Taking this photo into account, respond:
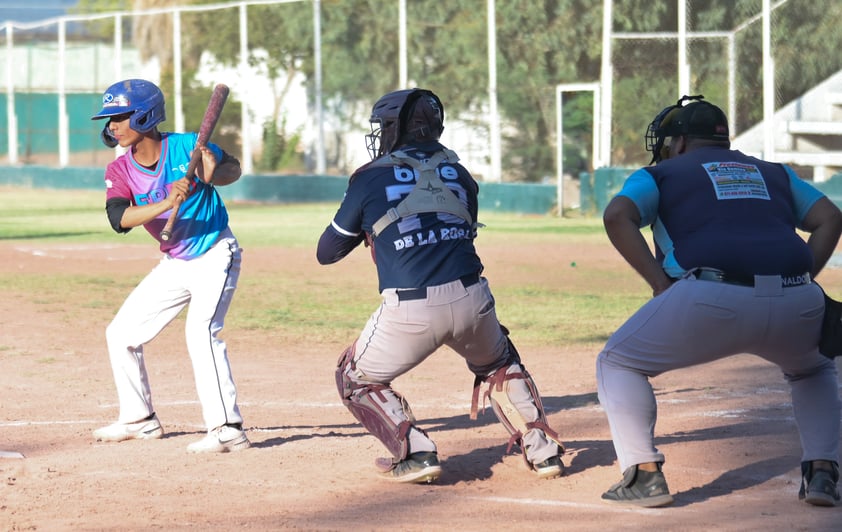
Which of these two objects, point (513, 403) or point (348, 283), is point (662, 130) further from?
point (348, 283)

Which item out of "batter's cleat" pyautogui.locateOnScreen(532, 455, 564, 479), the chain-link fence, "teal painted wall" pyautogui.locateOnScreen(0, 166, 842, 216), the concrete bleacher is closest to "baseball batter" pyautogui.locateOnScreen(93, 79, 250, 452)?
"batter's cleat" pyautogui.locateOnScreen(532, 455, 564, 479)

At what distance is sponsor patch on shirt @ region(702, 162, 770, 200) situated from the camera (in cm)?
545

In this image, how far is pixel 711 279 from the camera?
538 centimetres

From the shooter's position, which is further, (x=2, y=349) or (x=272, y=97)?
(x=272, y=97)

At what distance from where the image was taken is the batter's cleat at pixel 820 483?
5617mm

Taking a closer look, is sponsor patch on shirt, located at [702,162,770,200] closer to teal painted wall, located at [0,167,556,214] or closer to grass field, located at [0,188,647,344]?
grass field, located at [0,188,647,344]

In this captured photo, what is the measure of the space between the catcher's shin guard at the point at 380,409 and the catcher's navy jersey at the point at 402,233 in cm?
48

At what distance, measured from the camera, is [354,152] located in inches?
1283

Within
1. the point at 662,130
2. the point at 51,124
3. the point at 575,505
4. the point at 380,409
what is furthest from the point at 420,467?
the point at 51,124

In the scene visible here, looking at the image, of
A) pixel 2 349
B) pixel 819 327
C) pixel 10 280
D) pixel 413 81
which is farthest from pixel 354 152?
pixel 819 327

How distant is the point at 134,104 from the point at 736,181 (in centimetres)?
320

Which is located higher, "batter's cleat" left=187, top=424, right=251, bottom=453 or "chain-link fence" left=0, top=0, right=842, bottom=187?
"chain-link fence" left=0, top=0, right=842, bottom=187

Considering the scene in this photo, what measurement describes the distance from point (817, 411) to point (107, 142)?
4043 millimetres

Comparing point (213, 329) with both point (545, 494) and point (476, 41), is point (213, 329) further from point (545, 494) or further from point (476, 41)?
point (476, 41)
